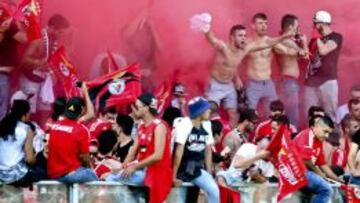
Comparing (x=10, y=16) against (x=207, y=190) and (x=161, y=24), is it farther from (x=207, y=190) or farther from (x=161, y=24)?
(x=207, y=190)

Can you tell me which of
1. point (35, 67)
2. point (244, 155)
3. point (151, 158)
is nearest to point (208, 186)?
point (244, 155)

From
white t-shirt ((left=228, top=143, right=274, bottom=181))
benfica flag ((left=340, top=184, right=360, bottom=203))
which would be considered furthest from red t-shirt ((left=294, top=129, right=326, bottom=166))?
white t-shirt ((left=228, top=143, right=274, bottom=181))

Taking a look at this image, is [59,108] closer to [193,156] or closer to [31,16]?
[193,156]

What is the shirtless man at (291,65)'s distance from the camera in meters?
18.3

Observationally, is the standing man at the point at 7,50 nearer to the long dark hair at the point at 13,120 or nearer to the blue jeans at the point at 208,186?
the long dark hair at the point at 13,120

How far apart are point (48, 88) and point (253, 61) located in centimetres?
293

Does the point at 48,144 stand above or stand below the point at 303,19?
below

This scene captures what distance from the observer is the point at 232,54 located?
1786 cm

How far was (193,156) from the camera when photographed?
13.9 metres

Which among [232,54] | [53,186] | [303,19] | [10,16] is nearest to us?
[53,186]

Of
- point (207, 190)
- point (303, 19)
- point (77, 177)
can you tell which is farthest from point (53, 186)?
point (303, 19)

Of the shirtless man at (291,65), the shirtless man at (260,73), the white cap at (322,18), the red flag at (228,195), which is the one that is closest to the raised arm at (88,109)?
the red flag at (228,195)

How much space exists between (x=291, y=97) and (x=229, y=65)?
45.2 inches

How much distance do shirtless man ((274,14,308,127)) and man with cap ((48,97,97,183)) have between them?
5489 mm
